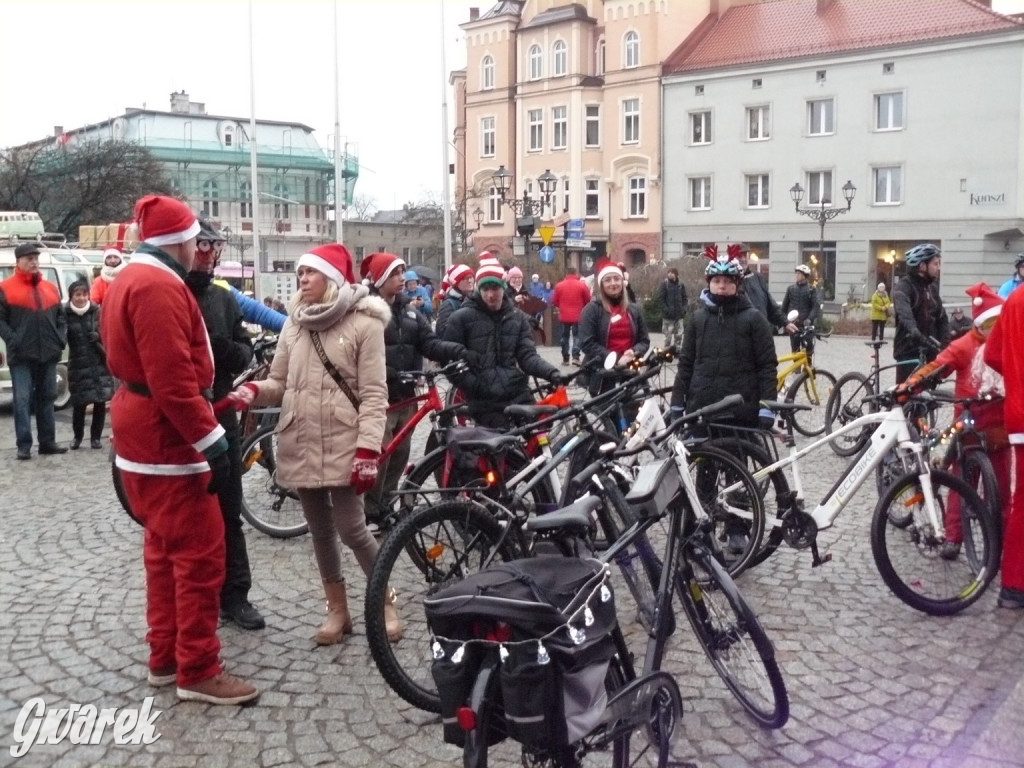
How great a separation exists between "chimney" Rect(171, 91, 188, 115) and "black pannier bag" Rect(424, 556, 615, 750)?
83.6 m

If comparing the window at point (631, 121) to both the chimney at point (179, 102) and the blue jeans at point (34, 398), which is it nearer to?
the chimney at point (179, 102)

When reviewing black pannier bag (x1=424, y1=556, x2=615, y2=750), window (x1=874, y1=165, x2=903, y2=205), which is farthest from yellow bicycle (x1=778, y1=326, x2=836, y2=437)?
window (x1=874, y1=165, x2=903, y2=205)

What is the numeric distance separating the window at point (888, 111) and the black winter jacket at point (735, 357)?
134ft

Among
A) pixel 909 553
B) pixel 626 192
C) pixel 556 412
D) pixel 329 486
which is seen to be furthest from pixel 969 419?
pixel 626 192

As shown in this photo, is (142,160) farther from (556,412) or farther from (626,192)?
(556,412)

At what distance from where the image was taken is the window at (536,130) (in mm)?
55312

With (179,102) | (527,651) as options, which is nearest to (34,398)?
(527,651)

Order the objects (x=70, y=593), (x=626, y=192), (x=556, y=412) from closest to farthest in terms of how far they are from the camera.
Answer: (x=556, y=412) < (x=70, y=593) < (x=626, y=192)

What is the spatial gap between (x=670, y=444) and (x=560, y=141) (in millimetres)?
51849

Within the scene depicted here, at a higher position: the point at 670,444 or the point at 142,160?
the point at 142,160

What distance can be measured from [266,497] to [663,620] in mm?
4071

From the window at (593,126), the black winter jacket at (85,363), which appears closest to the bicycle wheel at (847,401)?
the black winter jacket at (85,363)

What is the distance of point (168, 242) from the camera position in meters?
4.33

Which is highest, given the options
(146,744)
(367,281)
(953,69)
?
(953,69)
